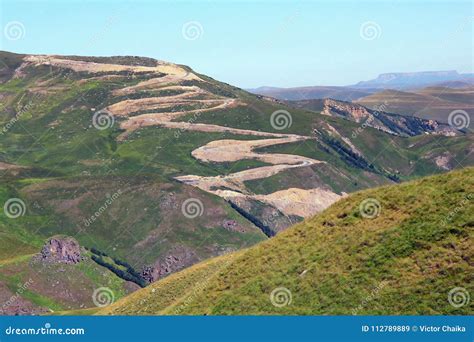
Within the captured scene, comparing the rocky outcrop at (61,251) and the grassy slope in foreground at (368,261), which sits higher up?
the grassy slope in foreground at (368,261)

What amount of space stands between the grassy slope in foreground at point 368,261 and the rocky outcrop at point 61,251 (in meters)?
121

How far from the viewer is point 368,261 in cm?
5703

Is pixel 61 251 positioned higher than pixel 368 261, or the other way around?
pixel 368 261

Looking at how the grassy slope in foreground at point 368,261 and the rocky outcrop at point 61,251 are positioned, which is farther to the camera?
the rocky outcrop at point 61,251

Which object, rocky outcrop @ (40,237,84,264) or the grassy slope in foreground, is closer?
the grassy slope in foreground

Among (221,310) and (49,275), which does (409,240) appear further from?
(49,275)

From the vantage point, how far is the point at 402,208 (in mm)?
61969

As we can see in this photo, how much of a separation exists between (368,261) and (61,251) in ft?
456

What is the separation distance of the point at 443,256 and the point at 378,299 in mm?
7004

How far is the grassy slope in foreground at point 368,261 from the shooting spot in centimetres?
5181

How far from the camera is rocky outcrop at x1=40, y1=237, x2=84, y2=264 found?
17775 centimetres

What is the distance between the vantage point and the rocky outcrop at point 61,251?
177750 millimetres

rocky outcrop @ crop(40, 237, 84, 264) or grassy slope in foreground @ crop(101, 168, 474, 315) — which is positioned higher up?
grassy slope in foreground @ crop(101, 168, 474, 315)

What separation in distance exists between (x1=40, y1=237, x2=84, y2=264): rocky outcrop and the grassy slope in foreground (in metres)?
121
